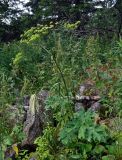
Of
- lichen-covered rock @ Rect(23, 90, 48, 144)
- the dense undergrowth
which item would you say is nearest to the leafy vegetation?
the dense undergrowth

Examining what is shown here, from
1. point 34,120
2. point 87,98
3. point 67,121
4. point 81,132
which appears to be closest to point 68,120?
point 67,121

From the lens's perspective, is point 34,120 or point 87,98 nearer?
point 34,120

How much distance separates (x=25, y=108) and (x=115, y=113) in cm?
158

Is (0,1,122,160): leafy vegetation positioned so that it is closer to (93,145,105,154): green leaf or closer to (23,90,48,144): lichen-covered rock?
(93,145,105,154): green leaf

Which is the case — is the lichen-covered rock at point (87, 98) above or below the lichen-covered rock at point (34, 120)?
above

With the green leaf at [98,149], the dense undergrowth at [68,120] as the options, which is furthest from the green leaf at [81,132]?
the green leaf at [98,149]

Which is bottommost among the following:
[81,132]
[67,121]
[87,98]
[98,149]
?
[98,149]

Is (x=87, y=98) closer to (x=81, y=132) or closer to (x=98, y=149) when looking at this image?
(x=98, y=149)

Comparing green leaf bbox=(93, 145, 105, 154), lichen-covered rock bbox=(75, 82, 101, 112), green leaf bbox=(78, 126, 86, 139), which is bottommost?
green leaf bbox=(93, 145, 105, 154)

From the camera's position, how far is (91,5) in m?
18.1

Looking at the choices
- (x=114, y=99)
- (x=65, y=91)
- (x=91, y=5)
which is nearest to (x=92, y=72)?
(x=114, y=99)

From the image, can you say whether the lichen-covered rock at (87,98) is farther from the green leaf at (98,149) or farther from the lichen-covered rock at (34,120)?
the green leaf at (98,149)

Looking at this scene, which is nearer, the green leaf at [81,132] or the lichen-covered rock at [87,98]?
the green leaf at [81,132]

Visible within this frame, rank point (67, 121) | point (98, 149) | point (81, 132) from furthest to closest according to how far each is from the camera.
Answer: point (67, 121) < point (98, 149) < point (81, 132)
